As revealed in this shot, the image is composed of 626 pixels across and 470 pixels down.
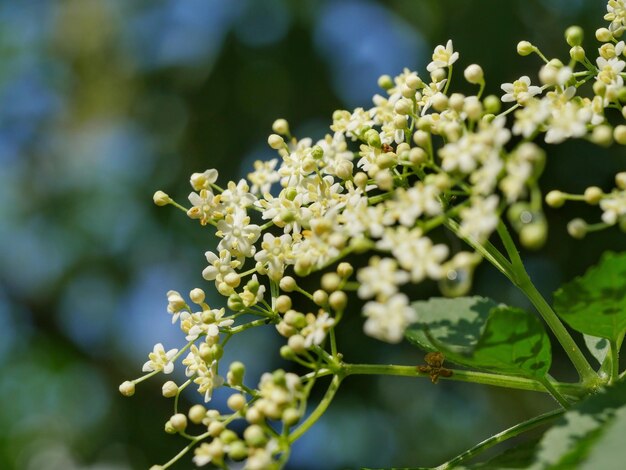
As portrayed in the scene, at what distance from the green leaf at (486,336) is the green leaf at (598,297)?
6 cm

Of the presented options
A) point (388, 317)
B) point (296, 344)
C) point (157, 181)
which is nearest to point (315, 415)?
point (296, 344)

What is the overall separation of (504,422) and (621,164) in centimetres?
262

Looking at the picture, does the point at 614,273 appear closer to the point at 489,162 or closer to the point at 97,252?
the point at 489,162

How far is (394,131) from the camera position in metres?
1.69

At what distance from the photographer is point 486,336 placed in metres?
1.33

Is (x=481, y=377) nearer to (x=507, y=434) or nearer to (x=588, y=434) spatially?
(x=507, y=434)

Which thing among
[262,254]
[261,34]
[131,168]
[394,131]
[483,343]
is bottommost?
[483,343]

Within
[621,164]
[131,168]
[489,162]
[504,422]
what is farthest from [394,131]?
[131,168]

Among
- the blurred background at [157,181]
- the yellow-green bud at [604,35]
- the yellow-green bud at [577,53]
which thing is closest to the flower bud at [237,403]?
the yellow-green bud at [577,53]

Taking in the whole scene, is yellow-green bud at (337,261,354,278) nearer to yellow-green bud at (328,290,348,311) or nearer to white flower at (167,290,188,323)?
yellow-green bud at (328,290,348,311)

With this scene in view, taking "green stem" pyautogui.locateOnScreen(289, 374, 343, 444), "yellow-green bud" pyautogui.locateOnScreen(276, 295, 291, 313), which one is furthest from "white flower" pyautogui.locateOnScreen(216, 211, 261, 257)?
"green stem" pyautogui.locateOnScreen(289, 374, 343, 444)

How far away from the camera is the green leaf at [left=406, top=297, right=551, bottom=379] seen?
1.33 m

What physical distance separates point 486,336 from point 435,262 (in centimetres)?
22

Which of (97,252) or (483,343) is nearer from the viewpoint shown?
(483,343)
